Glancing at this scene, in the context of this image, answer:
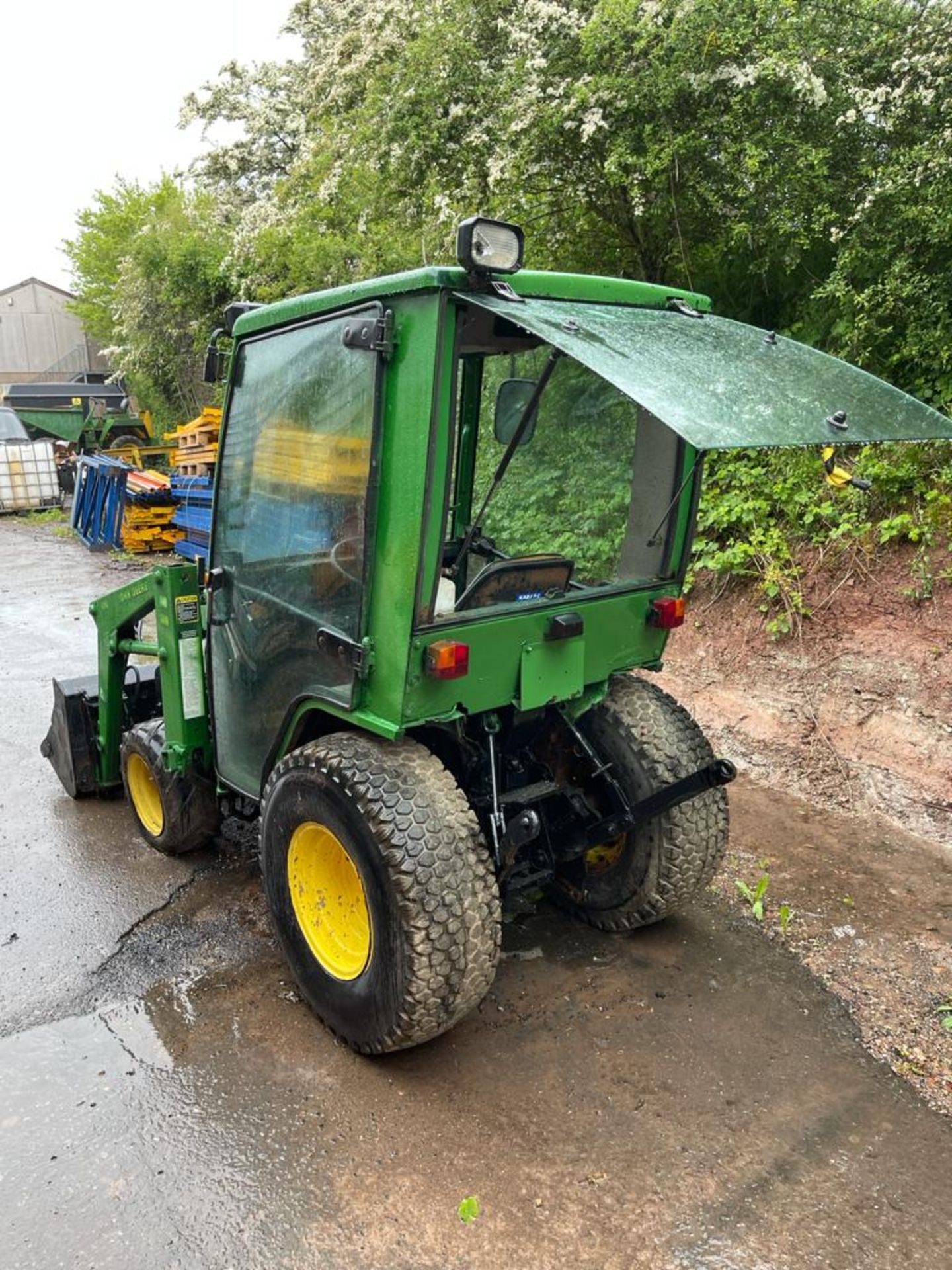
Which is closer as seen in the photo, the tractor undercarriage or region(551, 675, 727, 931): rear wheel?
the tractor undercarriage

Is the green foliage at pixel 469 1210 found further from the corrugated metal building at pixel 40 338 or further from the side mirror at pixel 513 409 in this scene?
the corrugated metal building at pixel 40 338

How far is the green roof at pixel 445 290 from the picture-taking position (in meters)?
2.23

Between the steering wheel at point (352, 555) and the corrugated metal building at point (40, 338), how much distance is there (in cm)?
3829

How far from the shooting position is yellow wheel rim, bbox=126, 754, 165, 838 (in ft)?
12.9

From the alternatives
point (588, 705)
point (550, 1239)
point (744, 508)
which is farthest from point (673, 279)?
point (550, 1239)

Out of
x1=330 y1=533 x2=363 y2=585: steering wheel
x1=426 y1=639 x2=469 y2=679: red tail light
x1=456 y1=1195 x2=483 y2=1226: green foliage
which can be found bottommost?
x1=456 y1=1195 x2=483 y2=1226: green foliage

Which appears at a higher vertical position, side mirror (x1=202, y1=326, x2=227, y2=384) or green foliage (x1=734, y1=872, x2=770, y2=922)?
side mirror (x1=202, y1=326, x2=227, y2=384)

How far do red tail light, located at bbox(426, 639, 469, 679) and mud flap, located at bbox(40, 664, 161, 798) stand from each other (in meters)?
2.37

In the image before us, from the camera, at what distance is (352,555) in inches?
99.8

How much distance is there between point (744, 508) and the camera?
583cm

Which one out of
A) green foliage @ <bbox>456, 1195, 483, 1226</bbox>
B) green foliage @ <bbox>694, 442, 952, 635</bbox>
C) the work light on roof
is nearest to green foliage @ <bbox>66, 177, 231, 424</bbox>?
green foliage @ <bbox>694, 442, 952, 635</bbox>

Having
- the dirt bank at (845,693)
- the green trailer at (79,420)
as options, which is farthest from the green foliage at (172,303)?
the dirt bank at (845,693)

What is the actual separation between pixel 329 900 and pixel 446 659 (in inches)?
36.6

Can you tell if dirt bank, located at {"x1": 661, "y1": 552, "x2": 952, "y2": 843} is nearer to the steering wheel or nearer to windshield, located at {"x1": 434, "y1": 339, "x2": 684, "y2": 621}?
windshield, located at {"x1": 434, "y1": 339, "x2": 684, "y2": 621}
